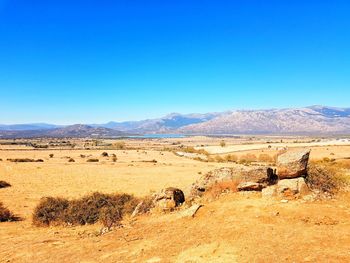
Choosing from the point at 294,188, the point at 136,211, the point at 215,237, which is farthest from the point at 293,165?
the point at 136,211

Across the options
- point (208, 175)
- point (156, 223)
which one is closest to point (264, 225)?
point (156, 223)

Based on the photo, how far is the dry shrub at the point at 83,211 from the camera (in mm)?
17328

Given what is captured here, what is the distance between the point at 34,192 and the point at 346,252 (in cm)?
2514

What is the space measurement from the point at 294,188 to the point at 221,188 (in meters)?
3.46

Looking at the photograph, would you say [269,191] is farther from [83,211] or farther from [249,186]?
[83,211]

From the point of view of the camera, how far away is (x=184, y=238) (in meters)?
12.0

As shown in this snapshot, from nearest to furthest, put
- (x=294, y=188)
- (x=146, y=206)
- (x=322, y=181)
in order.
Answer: (x=294, y=188) < (x=322, y=181) < (x=146, y=206)

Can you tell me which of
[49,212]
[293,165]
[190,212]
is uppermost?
[293,165]

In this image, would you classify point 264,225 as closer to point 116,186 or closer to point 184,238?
point 184,238

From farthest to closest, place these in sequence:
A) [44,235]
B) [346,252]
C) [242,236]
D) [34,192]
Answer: [34,192]
[44,235]
[242,236]
[346,252]

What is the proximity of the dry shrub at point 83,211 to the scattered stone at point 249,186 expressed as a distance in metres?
5.70

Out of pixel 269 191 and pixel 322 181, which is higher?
pixel 322 181

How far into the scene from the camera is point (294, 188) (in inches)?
594

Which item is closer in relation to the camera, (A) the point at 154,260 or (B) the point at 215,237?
(A) the point at 154,260
